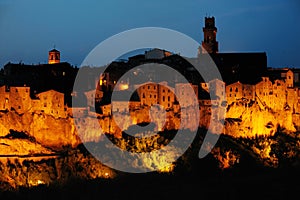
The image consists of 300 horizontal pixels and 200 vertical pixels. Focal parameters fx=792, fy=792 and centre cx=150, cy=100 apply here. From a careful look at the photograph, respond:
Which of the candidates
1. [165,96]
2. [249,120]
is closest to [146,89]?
[165,96]

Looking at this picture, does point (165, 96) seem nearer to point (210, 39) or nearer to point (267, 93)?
A: point (267, 93)

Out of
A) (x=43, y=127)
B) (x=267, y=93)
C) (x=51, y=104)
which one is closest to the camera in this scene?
(x=43, y=127)

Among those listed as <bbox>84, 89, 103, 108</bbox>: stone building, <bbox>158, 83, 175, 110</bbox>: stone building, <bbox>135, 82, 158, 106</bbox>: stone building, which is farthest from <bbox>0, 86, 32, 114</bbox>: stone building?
<bbox>158, 83, 175, 110</bbox>: stone building

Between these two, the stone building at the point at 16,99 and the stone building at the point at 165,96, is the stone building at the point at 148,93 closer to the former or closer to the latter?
the stone building at the point at 165,96

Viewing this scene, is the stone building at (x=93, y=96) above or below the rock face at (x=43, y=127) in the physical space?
above

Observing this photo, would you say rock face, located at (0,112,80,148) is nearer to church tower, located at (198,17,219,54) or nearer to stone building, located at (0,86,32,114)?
stone building, located at (0,86,32,114)

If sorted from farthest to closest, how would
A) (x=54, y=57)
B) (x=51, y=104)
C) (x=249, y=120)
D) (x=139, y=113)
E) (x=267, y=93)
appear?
(x=54, y=57)
(x=267, y=93)
(x=249, y=120)
(x=139, y=113)
(x=51, y=104)

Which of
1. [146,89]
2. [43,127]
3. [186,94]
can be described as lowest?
[43,127]

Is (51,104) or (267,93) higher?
(267,93)

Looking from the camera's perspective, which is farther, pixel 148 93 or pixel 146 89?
pixel 146 89

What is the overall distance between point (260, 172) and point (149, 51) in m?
21.5

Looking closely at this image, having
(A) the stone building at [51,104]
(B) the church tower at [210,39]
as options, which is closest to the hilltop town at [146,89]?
(A) the stone building at [51,104]

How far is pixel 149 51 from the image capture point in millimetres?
80000

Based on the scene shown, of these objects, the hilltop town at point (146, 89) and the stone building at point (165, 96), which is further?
the stone building at point (165, 96)
